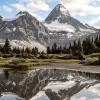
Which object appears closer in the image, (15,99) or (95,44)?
(15,99)

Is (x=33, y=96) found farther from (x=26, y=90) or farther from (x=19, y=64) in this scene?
(x=19, y=64)

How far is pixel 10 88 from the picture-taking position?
4959 centimetres

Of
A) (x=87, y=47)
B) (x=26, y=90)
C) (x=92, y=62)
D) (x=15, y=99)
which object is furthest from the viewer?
(x=87, y=47)

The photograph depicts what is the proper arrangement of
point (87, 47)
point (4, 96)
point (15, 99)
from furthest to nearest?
1. point (87, 47)
2. point (4, 96)
3. point (15, 99)

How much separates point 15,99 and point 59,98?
568cm

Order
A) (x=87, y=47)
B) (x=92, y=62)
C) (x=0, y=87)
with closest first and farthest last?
(x=0, y=87), (x=92, y=62), (x=87, y=47)

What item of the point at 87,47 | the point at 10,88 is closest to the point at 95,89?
the point at 10,88

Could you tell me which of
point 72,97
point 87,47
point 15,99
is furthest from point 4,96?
point 87,47

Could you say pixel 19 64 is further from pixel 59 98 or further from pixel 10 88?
pixel 59 98

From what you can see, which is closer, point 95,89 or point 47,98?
point 47,98

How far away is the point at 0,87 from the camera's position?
5059 centimetres

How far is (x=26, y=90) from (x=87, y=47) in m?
141

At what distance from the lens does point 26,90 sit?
46906 mm

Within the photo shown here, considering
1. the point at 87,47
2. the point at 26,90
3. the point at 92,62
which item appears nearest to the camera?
the point at 26,90
